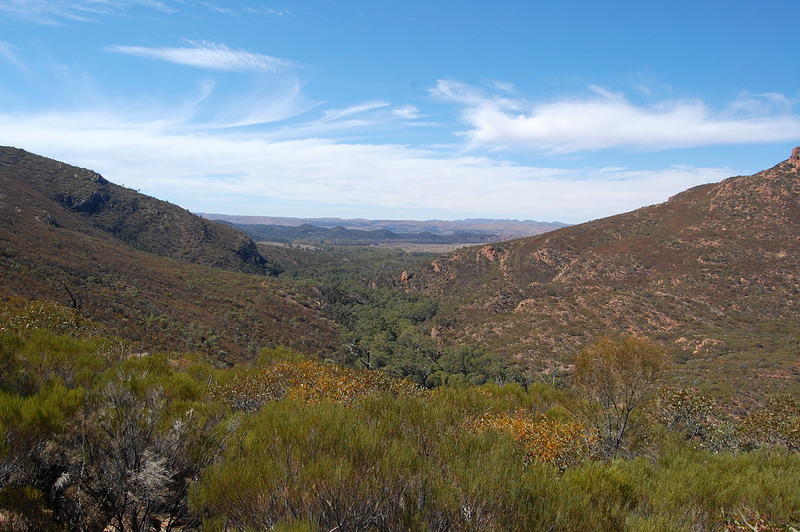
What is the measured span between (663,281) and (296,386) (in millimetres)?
56968

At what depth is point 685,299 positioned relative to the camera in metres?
49.1

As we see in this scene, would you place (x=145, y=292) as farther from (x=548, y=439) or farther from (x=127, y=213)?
(x=127, y=213)

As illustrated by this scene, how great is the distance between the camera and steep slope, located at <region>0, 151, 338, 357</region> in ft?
100

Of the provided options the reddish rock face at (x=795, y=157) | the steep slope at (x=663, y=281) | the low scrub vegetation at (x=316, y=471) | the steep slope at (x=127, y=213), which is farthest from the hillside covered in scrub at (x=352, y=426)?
the steep slope at (x=127, y=213)

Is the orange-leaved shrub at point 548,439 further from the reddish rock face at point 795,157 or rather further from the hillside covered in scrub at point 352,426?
the reddish rock face at point 795,157

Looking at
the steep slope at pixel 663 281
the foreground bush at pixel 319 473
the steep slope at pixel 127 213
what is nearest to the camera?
the foreground bush at pixel 319 473

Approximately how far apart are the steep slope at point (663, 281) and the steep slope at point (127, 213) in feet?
185

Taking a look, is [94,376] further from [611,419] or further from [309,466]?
[611,419]

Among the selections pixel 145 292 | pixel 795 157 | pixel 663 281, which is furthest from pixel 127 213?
pixel 795 157

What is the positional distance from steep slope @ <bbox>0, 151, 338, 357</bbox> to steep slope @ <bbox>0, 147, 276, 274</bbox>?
1060 centimetres

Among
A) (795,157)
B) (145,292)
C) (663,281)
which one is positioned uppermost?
(795,157)

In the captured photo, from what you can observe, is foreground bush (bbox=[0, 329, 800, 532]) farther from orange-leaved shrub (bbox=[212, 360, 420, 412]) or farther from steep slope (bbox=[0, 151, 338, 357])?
steep slope (bbox=[0, 151, 338, 357])

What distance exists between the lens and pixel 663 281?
53844 mm

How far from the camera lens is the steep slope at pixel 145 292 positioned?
3058cm
